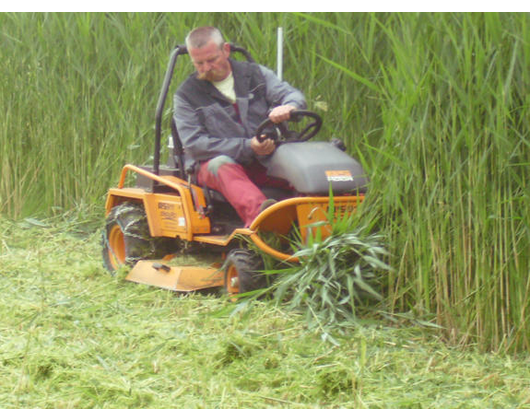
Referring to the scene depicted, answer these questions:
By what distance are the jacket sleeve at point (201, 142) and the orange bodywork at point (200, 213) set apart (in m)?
0.21

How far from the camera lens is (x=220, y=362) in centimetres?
357

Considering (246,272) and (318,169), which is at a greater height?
(318,169)

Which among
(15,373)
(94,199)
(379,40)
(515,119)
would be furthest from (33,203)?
(515,119)

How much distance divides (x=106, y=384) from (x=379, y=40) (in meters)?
2.48

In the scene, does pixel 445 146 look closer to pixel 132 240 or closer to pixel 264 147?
pixel 264 147

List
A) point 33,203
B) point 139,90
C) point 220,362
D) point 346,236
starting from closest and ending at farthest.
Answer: point 220,362
point 346,236
point 139,90
point 33,203

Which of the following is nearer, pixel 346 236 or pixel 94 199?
pixel 346 236

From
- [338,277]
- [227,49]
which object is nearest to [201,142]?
[227,49]

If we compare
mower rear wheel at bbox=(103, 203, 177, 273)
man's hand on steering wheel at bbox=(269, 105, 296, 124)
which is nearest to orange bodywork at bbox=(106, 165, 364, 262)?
mower rear wheel at bbox=(103, 203, 177, 273)

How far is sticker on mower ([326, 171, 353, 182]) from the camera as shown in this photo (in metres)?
4.47

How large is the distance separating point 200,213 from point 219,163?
0.33 meters

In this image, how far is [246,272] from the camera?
452 cm

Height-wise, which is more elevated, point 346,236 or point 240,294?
point 346,236

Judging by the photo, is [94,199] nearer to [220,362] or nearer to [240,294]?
[240,294]
